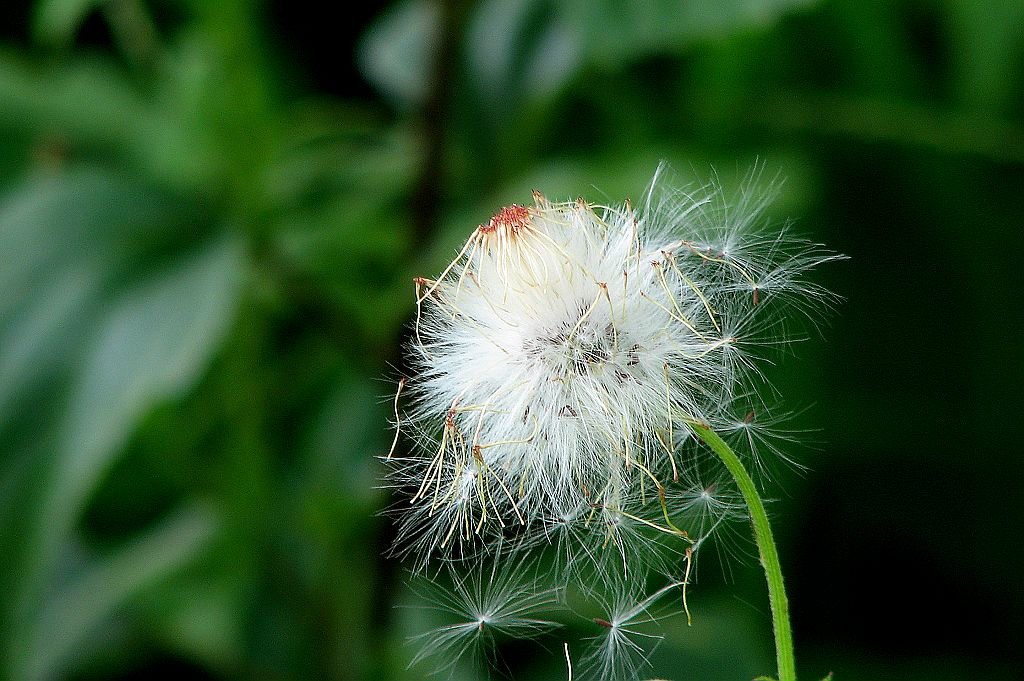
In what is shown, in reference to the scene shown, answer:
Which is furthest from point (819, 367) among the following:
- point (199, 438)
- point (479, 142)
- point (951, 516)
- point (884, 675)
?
point (199, 438)

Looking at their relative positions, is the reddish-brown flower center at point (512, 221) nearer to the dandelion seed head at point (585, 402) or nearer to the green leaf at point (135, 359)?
the dandelion seed head at point (585, 402)

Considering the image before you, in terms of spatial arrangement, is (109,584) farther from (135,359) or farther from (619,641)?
(619,641)

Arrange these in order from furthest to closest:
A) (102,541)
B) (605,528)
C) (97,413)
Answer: (102,541), (97,413), (605,528)

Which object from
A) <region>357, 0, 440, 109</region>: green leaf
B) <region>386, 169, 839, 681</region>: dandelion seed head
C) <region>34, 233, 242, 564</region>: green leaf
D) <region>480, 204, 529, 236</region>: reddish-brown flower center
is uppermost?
<region>357, 0, 440, 109</region>: green leaf

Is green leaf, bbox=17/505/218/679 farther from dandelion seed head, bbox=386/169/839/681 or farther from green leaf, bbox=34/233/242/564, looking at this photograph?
dandelion seed head, bbox=386/169/839/681

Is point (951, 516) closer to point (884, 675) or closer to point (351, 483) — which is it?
point (884, 675)

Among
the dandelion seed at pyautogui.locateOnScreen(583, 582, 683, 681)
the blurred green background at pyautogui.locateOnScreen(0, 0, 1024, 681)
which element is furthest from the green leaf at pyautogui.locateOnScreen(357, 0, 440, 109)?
the dandelion seed at pyautogui.locateOnScreen(583, 582, 683, 681)

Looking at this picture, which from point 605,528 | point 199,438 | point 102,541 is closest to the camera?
point 605,528
